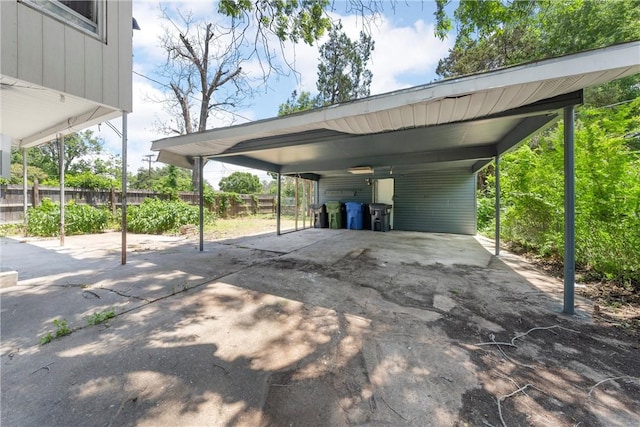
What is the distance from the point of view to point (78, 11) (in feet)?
11.2

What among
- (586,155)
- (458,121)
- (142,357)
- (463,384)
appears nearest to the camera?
(463,384)

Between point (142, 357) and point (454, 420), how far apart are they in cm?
203

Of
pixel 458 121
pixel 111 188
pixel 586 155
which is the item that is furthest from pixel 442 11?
pixel 111 188

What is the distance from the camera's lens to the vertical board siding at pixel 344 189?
34.2 ft

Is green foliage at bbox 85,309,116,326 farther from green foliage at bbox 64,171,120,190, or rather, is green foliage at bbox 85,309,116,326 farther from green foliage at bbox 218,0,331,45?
green foliage at bbox 64,171,120,190

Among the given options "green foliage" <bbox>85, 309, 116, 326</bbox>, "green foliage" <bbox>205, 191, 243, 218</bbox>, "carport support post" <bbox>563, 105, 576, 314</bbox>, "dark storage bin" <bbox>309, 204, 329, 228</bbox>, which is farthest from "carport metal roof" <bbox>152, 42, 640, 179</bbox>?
"green foliage" <bbox>205, 191, 243, 218</bbox>

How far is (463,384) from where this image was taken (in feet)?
5.17

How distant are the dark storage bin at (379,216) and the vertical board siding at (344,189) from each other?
1.16 meters

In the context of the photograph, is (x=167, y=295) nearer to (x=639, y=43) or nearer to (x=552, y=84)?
(x=552, y=84)

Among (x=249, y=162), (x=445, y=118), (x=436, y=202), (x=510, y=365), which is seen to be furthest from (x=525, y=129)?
(x=436, y=202)

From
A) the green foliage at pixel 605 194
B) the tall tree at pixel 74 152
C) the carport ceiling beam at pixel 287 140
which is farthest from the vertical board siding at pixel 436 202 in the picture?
the tall tree at pixel 74 152

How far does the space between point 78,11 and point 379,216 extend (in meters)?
8.50

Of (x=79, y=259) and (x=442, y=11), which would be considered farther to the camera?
(x=79, y=259)

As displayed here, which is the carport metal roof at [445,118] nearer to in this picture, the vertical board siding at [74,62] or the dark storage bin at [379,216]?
the vertical board siding at [74,62]
